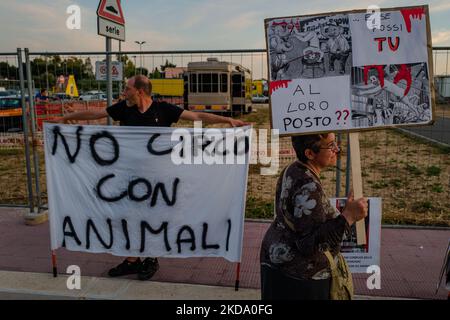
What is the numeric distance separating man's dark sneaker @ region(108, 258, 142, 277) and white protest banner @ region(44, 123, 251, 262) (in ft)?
0.91

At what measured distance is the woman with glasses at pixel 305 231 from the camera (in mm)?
2182

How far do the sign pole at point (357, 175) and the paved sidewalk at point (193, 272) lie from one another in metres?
0.85

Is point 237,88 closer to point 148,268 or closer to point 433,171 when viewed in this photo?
point 433,171

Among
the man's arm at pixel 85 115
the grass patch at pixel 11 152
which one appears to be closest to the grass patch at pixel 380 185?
the man's arm at pixel 85 115

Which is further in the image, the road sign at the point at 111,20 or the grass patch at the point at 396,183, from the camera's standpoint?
the grass patch at the point at 396,183

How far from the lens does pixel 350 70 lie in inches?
121

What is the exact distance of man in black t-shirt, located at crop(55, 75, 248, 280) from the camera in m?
3.94

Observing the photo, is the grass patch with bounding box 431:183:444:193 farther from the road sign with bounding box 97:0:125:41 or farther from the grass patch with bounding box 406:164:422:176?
the road sign with bounding box 97:0:125:41

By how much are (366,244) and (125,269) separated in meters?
2.30

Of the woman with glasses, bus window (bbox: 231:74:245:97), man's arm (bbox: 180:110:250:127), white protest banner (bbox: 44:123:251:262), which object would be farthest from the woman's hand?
bus window (bbox: 231:74:245:97)

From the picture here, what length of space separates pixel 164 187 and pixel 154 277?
3.20ft

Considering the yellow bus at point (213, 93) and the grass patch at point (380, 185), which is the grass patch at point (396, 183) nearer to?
the grass patch at point (380, 185)

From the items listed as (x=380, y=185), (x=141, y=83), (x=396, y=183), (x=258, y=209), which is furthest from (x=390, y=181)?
(x=141, y=83)
